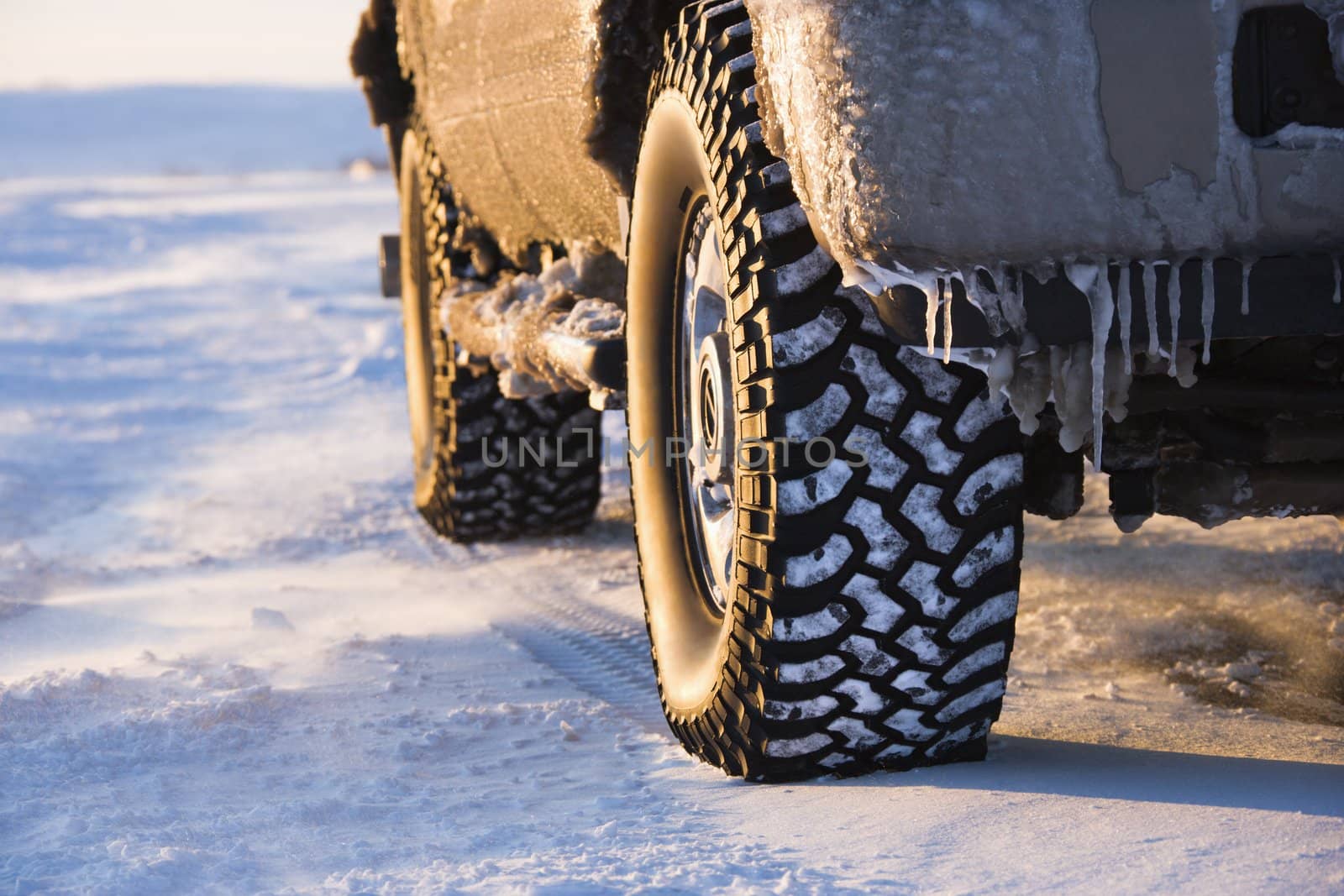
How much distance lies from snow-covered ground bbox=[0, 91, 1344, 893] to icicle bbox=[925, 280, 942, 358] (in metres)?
0.70

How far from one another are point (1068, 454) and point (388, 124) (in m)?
3.82

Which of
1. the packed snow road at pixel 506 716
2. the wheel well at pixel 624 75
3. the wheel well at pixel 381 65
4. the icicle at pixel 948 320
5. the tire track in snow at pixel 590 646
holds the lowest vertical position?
the tire track in snow at pixel 590 646

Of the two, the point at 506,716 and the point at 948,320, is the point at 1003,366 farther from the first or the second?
the point at 506,716

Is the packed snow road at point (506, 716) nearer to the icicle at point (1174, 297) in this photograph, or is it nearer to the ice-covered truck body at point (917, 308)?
the ice-covered truck body at point (917, 308)

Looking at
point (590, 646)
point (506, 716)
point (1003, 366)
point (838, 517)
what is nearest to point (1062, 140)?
point (1003, 366)

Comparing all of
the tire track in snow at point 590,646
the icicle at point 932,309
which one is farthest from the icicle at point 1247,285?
the tire track in snow at point 590,646

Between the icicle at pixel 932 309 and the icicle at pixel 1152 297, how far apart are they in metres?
0.25

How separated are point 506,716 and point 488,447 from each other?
6.76 ft

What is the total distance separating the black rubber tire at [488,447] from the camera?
4934 mm

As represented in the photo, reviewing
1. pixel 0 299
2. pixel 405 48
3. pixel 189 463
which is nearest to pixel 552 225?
pixel 405 48

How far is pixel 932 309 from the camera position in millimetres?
1965

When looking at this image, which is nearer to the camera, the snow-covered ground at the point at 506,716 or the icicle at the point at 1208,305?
the icicle at the point at 1208,305

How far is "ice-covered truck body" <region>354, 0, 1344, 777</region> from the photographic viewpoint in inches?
71.1

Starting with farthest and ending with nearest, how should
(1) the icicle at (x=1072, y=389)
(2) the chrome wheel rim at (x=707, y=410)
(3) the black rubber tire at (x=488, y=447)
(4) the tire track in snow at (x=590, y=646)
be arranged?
(3) the black rubber tire at (x=488, y=447) → (4) the tire track in snow at (x=590, y=646) → (2) the chrome wheel rim at (x=707, y=410) → (1) the icicle at (x=1072, y=389)
